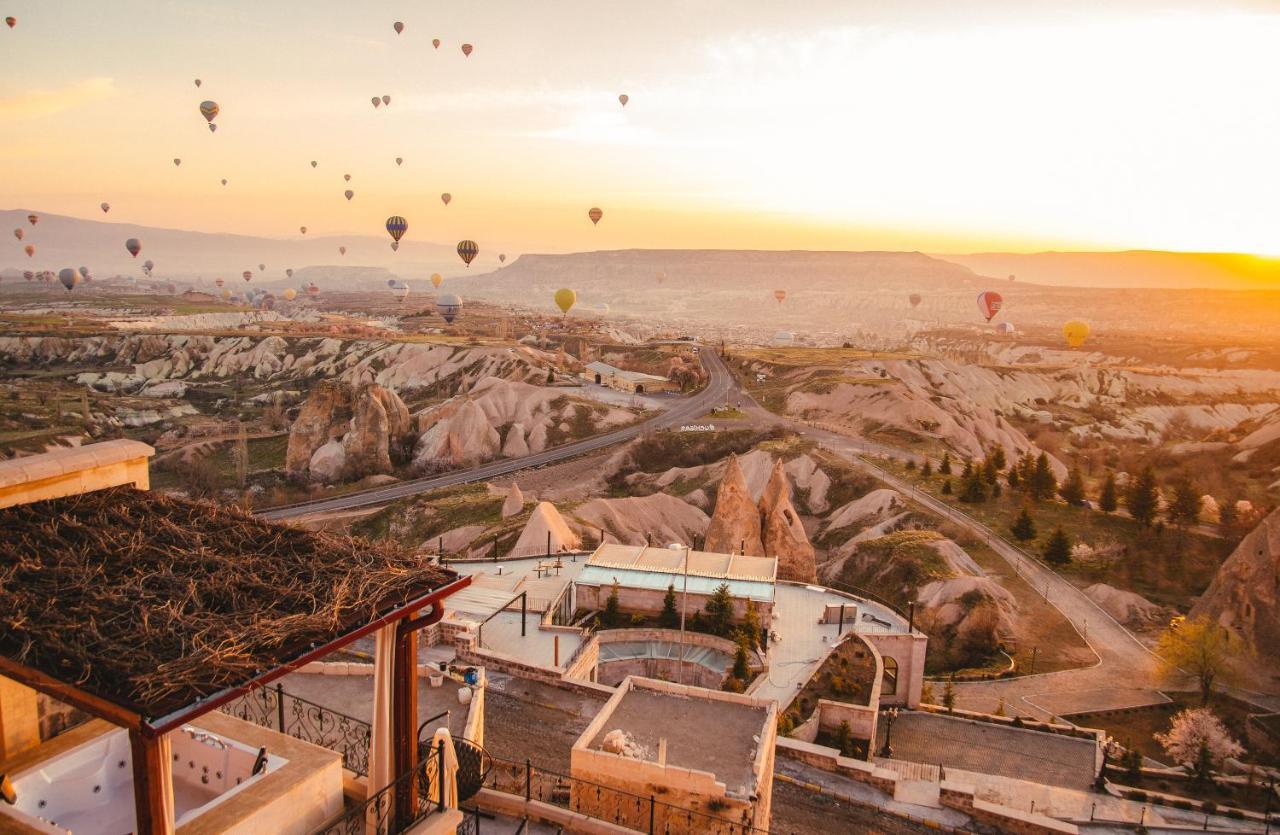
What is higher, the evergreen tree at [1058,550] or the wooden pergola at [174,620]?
the wooden pergola at [174,620]

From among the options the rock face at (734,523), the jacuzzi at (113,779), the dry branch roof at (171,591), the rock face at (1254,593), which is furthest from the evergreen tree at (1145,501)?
the jacuzzi at (113,779)

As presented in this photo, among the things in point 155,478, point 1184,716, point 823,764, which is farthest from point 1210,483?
point 155,478

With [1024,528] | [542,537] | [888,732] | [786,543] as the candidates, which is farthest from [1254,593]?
[542,537]

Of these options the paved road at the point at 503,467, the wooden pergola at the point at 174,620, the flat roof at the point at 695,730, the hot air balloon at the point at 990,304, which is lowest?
the paved road at the point at 503,467

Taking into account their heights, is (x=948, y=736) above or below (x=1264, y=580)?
below

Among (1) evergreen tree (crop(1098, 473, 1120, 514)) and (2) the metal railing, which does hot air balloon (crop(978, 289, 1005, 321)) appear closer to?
(1) evergreen tree (crop(1098, 473, 1120, 514))

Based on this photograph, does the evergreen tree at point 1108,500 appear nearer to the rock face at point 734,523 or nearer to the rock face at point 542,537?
the rock face at point 734,523

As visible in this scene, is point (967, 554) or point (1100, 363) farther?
point (1100, 363)

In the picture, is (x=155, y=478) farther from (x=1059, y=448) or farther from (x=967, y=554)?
(x=1059, y=448)
